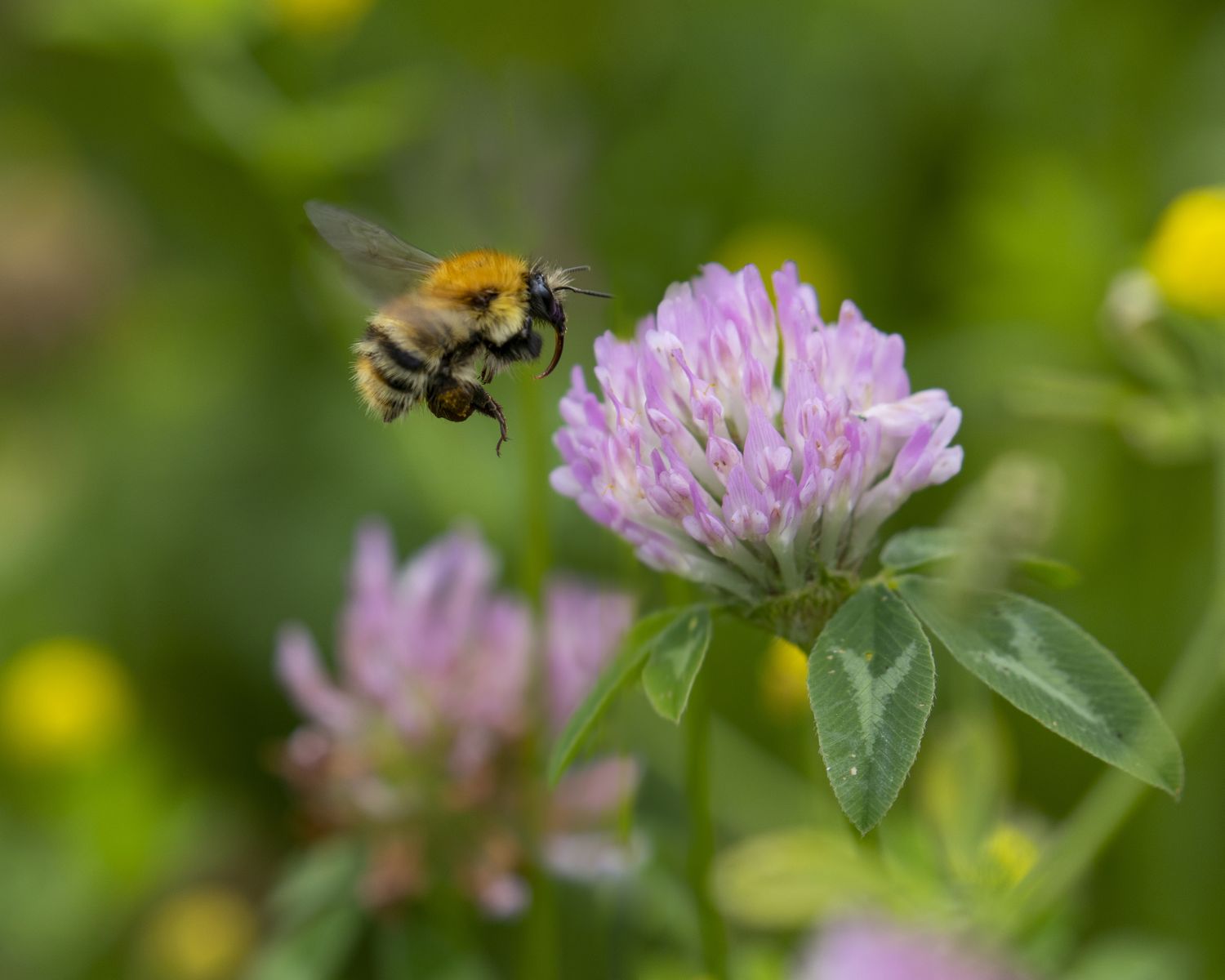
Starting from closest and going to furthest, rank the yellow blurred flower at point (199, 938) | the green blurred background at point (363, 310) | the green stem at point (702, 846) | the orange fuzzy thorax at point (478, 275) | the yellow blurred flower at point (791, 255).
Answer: the green stem at point (702, 846), the orange fuzzy thorax at point (478, 275), the yellow blurred flower at point (199, 938), the green blurred background at point (363, 310), the yellow blurred flower at point (791, 255)

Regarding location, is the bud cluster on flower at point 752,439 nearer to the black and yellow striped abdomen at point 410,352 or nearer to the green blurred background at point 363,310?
the black and yellow striped abdomen at point 410,352

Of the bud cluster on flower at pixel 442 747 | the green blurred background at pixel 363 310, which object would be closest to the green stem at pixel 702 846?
the bud cluster on flower at pixel 442 747

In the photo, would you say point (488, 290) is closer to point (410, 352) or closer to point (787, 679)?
point (410, 352)

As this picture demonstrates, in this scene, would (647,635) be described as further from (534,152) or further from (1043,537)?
(534,152)

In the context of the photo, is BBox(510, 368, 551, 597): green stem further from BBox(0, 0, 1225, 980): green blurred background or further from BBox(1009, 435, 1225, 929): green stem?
BBox(1009, 435, 1225, 929): green stem

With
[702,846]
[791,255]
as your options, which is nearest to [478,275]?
[702,846]

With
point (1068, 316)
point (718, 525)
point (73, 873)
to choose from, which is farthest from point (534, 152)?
point (718, 525)

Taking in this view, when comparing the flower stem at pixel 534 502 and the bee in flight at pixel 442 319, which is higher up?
the bee in flight at pixel 442 319

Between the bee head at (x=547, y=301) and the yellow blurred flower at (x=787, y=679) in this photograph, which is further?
the yellow blurred flower at (x=787, y=679)
